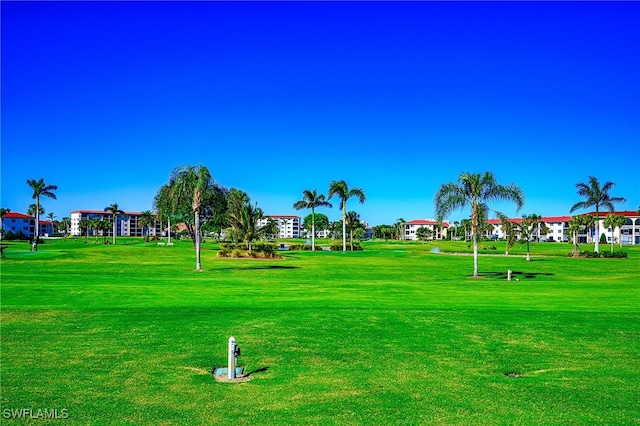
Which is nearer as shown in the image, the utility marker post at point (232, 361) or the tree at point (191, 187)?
the utility marker post at point (232, 361)

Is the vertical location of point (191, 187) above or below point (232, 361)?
above

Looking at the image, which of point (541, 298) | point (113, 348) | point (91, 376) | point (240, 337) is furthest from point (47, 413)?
point (541, 298)

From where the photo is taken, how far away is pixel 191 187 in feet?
143

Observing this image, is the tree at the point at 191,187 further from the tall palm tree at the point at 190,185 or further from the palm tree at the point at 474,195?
the palm tree at the point at 474,195

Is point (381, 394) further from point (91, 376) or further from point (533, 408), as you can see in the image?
point (91, 376)

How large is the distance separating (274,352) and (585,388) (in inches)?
298

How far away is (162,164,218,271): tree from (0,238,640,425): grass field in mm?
19268

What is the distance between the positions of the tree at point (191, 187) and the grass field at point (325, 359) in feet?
63.2

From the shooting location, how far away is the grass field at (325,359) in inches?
385

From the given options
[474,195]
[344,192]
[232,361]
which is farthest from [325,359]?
[344,192]

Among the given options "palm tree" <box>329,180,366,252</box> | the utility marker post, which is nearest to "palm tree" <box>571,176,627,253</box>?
"palm tree" <box>329,180,366,252</box>

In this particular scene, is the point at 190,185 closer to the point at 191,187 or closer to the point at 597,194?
the point at 191,187

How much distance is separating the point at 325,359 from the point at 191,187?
32768mm

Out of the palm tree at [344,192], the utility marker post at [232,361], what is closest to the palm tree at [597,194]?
the palm tree at [344,192]
